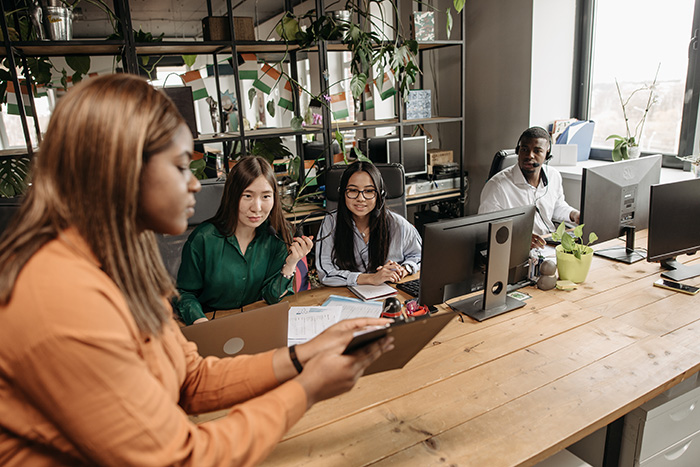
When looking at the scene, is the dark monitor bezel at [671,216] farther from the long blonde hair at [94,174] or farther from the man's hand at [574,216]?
the long blonde hair at [94,174]

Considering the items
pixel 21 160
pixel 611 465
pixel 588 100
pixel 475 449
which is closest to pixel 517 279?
pixel 611 465

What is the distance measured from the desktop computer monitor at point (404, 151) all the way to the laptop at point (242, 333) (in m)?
2.62

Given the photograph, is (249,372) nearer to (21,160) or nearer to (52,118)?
(52,118)

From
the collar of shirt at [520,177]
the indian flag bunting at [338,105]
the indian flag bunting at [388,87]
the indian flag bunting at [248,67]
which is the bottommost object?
the collar of shirt at [520,177]

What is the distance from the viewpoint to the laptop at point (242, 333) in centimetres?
121

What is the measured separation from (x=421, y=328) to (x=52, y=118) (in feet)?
2.35

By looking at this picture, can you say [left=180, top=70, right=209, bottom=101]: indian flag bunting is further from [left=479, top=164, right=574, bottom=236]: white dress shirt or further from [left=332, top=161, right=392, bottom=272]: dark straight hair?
[left=479, top=164, right=574, bottom=236]: white dress shirt

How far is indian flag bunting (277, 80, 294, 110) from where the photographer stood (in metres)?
3.40

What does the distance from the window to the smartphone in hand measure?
1938 mm

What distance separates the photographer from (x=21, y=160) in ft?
9.50

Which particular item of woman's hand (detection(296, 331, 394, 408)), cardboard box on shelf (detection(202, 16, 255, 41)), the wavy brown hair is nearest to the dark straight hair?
the wavy brown hair

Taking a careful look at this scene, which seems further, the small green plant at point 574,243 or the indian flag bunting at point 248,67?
the indian flag bunting at point 248,67

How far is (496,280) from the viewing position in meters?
1.69

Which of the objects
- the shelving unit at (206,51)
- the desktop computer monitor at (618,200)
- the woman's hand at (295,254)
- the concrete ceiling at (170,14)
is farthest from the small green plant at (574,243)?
the concrete ceiling at (170,14)
